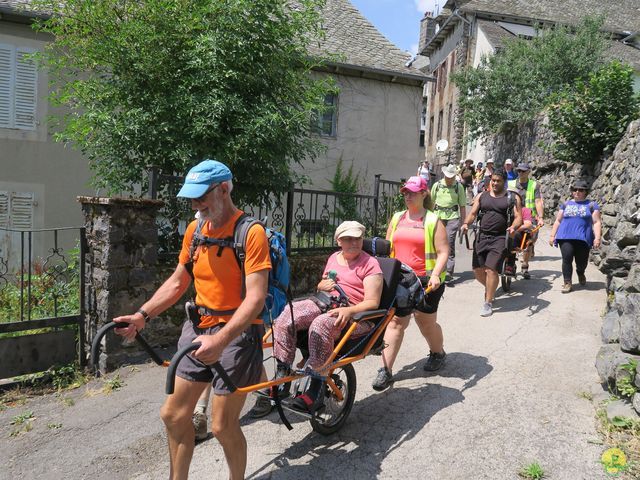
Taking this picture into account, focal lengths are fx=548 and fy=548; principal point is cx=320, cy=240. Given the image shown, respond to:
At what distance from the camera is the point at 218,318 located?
308 cm

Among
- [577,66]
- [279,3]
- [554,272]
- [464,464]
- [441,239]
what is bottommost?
[464,464]

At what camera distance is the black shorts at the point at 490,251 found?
6.82 m

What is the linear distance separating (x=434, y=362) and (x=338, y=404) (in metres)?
1.39

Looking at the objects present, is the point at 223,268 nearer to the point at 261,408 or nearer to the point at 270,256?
the point at 270,256

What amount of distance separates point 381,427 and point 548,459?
119 centimetres

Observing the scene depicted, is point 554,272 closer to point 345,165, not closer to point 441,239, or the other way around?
point 441,239

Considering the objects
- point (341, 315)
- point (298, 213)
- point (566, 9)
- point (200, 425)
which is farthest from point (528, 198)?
point (566, 9)

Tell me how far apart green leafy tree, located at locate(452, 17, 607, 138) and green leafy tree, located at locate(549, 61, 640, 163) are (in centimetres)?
569

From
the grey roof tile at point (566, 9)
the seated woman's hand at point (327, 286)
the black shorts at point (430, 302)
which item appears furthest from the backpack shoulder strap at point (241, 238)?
the grey roof tile at point (566, 9)

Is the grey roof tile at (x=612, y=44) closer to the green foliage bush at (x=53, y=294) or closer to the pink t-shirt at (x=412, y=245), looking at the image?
the pink t-shirt at (x=412, y=245)

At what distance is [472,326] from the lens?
Result: 21.6ft

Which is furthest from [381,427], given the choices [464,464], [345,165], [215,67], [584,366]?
[345,165]

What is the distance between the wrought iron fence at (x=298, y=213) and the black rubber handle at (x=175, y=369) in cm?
176

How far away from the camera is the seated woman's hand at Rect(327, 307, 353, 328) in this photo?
3.80 meters
